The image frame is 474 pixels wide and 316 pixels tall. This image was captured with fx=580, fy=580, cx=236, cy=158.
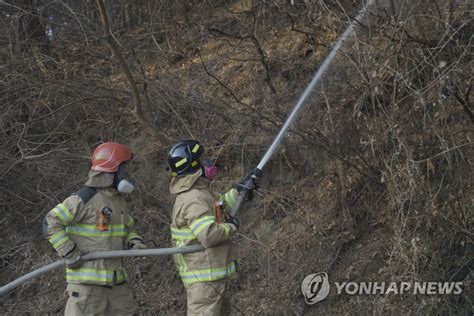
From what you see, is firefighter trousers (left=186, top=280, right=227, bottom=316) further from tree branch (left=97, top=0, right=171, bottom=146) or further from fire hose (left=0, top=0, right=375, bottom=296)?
tree branch (left=97, top=0, right=171, bottom=146)

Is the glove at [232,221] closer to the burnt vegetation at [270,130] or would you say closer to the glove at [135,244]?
the glove at [135,244]

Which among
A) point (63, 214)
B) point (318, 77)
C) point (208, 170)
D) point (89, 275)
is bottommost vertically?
point (89, 275)

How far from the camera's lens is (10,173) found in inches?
286

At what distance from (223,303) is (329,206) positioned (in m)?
2.11

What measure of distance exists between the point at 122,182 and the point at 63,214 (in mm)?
498

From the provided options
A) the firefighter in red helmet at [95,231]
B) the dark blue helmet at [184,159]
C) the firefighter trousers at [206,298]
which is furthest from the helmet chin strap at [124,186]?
the firefighter trousers at [206,298]

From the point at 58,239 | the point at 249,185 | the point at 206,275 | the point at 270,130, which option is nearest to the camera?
the point at 206,275

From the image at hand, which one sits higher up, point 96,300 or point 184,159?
point 184,159

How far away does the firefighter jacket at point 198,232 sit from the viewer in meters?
4.07

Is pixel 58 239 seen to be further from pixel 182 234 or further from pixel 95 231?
pixel 182 234

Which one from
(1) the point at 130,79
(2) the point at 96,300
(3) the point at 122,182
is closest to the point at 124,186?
(3) the point at 122,182

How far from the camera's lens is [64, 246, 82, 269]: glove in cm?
434

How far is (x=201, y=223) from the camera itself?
404 cm

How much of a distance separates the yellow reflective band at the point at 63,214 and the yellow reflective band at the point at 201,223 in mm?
966
